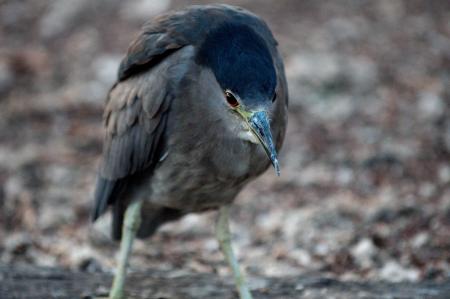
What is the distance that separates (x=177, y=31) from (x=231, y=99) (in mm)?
791

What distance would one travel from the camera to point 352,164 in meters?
9.26

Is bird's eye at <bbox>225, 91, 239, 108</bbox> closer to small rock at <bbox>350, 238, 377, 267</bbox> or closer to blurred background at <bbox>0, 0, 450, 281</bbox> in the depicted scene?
blurred background at <bbox>0, 0, 450, 281</bbox>

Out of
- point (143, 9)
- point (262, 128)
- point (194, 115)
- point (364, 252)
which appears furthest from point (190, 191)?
point (143, 9)

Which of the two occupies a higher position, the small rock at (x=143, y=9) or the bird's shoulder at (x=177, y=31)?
the bird's shoulder at (x=177, y=31)

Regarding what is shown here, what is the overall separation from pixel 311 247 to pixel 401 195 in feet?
4.57

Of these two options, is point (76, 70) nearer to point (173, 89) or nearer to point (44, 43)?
point (44, 43)

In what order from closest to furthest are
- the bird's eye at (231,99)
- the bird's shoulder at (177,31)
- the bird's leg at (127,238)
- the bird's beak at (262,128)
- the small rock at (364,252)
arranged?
the bird's beak at (262,128) < the bird's eye at (231,99) < the bird's shoulder at (177,31) < the bird's leg at (127,238) < the small rock at (364,252)

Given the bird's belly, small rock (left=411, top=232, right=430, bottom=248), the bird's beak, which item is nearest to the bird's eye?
the bird's beak

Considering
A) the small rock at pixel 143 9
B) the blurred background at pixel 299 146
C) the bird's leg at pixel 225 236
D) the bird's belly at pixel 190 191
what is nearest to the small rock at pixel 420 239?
the blurred background at pixel 299 146

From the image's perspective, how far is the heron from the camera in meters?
5.30

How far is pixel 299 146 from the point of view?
9.59 meters

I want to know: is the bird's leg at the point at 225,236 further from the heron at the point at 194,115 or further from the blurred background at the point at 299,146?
the blurred background at the point at 299,146

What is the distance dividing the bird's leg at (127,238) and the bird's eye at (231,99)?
52.5 inches

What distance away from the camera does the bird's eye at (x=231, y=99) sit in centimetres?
528
